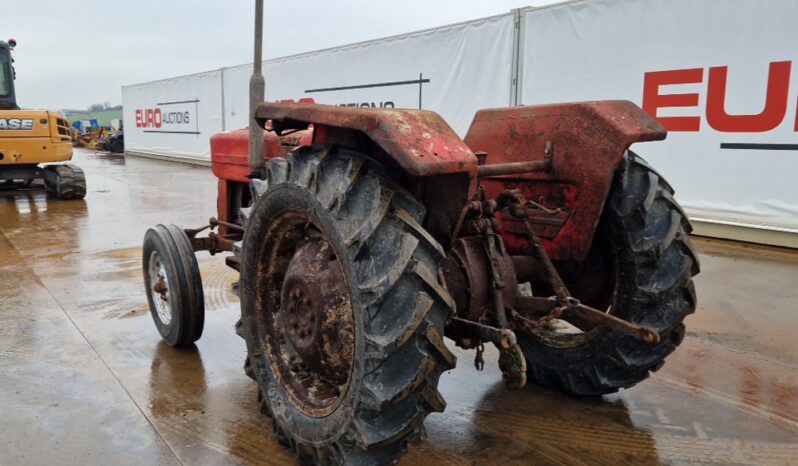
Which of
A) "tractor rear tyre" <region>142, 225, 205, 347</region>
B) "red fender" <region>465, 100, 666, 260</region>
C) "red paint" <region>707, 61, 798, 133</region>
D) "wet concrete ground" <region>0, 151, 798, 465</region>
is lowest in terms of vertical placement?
"wet concrete ground" <region>0, 151, 798, 465</region>

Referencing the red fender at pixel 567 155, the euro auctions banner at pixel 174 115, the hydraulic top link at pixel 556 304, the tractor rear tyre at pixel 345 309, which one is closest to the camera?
the tractor rear tyre at pixel 345 309

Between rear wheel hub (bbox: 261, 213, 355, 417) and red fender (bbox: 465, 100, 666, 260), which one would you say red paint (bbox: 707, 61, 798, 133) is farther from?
rear wheel hub (bbox: 261, 213, 355, 417)

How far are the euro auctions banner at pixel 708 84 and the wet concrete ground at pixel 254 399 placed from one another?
7.47ft

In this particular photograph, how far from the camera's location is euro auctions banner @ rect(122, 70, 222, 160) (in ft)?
61.2

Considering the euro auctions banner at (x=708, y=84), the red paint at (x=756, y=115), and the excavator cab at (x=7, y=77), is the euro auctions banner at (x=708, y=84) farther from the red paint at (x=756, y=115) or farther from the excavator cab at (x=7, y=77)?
the excavator cab at (x=7, y=77)

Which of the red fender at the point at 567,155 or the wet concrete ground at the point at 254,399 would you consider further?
the wet concrete ground at the point at 254,399

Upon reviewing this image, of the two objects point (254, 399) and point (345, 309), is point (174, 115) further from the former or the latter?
point (345, 309)

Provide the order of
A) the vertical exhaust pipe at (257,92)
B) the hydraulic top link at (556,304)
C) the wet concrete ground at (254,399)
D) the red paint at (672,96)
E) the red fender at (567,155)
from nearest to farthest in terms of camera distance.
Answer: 1. the hydraulic top link at (556,304)
2. the red fender at (567,155)
3. the wet concrete ground at (254,399)
4. the vertical exhaust pipe at (257,92)
5. the red paint at (672,96)

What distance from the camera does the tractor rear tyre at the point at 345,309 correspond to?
1.89m

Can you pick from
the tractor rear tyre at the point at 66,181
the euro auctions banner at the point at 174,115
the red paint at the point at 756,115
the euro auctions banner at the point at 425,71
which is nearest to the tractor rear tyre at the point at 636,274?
the red paint at the point at 756,115

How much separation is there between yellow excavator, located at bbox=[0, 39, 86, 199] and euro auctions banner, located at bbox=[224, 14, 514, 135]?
5135 mm

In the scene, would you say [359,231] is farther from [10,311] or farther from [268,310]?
[10,311]

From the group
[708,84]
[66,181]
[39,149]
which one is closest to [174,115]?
[39,149]

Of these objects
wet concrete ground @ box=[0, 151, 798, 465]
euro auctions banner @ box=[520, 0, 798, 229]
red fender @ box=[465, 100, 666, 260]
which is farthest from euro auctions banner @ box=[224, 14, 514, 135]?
red fender @ box=[465, 100, 666, 260]
